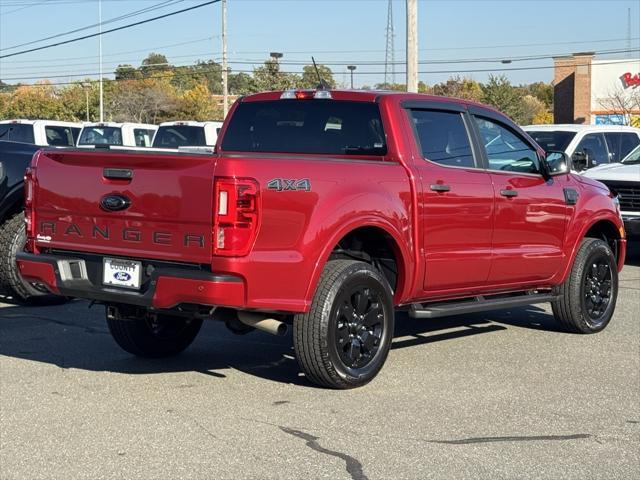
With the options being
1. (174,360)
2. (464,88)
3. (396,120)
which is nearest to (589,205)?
(396,120)

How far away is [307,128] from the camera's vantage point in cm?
733

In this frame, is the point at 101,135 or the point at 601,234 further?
the point at 101,135

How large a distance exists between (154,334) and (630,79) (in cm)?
4609

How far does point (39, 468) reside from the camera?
4.84m

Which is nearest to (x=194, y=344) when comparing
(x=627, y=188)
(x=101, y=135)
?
(x=627, y=188)

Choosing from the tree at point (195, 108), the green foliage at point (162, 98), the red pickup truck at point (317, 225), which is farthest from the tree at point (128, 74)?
the red pickup truck at point (317, 225)

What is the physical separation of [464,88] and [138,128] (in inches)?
Result: 1761

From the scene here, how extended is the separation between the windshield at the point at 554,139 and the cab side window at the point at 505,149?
7156 millimetres

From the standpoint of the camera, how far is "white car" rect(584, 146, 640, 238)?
13172mm

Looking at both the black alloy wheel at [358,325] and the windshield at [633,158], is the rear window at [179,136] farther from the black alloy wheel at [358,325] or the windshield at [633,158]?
the black alloy wheel at [358,325]

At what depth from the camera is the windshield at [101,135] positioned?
75.7ft

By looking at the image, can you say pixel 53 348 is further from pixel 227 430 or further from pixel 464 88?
pixel 464 88

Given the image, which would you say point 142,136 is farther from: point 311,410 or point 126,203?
point 311,410

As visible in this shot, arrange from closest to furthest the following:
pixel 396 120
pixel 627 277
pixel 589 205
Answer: pixel 396 120 → pixel 589 205 → pixel 627 277
